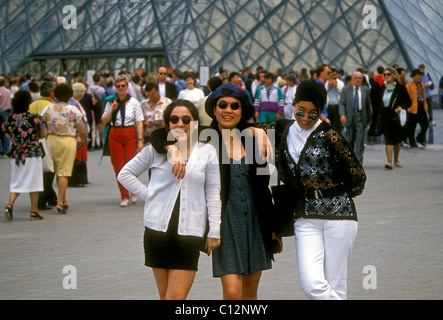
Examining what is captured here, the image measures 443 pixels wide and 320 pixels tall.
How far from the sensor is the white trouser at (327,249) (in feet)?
15.8

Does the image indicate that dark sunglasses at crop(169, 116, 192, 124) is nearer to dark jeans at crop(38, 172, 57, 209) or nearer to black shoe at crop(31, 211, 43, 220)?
black shoe at crop(31, 211, 43, 220)

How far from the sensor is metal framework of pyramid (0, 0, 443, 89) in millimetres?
29844

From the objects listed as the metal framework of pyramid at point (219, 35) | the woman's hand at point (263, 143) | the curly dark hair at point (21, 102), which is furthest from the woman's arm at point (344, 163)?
the metal framework of pyramid at point (219, 35)

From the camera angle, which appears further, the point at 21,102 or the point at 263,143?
the point at 21,102

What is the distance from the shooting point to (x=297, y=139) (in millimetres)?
5035

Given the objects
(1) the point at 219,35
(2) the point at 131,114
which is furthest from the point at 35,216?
(1) the point at 219,35

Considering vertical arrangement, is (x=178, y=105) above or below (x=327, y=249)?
above

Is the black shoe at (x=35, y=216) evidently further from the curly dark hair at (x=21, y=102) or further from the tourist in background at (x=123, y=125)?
the tourist in background at (x=123, y=125)

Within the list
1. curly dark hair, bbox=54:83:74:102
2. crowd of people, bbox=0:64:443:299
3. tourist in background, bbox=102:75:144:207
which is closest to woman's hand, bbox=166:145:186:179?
crowd of people, bbox=0:64:443:299

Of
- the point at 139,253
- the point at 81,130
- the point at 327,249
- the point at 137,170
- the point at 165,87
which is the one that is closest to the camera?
the point at 327,249

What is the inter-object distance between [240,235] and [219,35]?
28.6 meters

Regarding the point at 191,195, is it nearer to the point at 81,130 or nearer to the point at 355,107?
the point at 81,130

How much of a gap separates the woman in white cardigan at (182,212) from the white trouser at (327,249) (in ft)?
1.55
